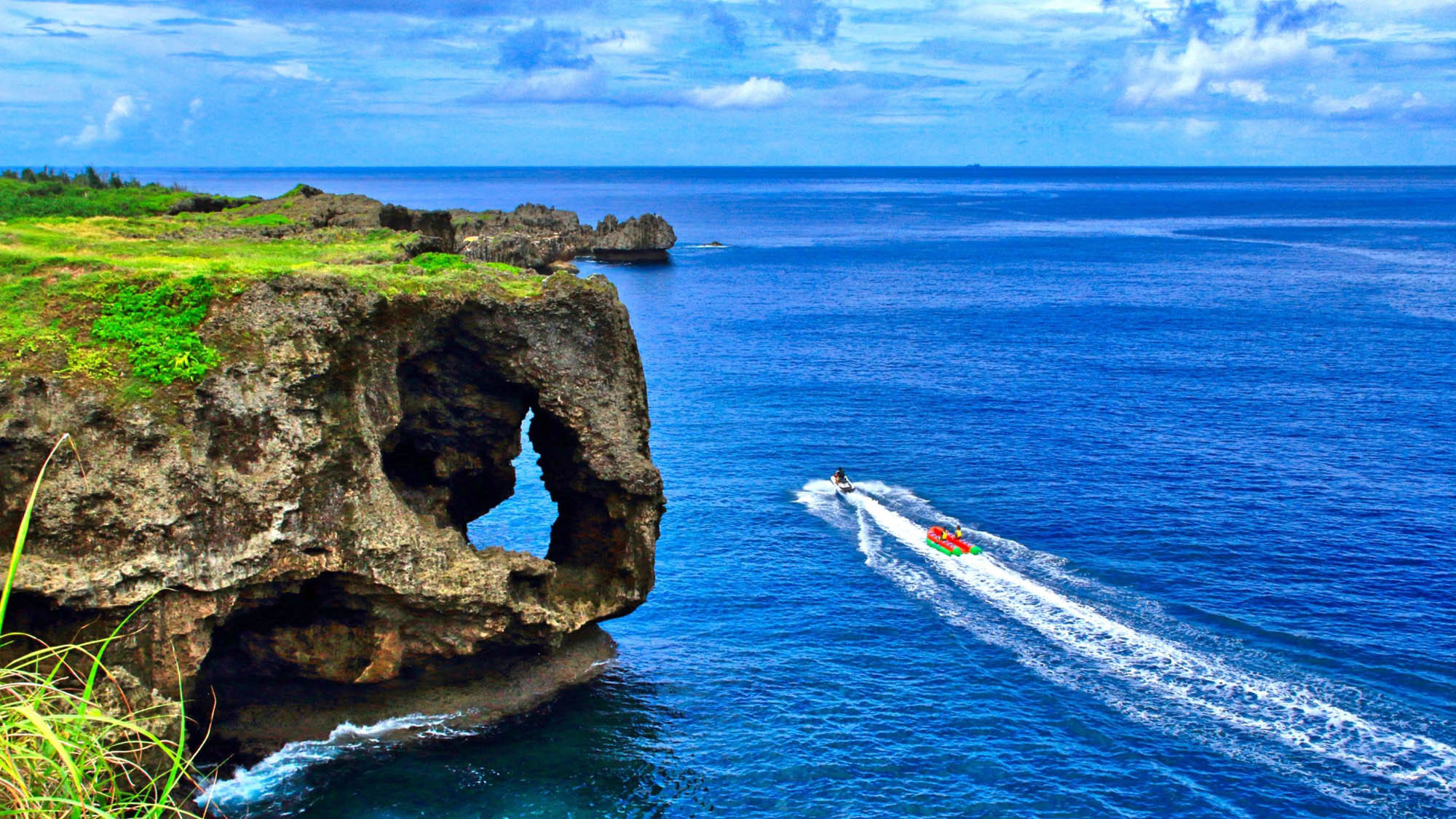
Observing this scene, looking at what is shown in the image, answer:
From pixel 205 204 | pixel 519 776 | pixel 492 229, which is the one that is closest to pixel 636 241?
pixel 492 229

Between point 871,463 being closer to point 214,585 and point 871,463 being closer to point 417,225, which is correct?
point 417,225

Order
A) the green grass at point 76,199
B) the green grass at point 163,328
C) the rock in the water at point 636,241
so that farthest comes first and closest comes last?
the rock in the water at point 636,241 → the green grass at point 76,199 → the green grass at point 163,328

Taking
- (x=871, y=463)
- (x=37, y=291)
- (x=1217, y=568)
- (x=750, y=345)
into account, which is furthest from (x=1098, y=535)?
(x=750, y=345)

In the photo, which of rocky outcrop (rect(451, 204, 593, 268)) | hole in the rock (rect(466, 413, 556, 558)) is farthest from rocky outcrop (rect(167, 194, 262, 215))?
rocky outcrop (rect(451, 204, 593, 268))

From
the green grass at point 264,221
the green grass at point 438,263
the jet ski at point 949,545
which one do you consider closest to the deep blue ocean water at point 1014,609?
the jet ski at point 949,545

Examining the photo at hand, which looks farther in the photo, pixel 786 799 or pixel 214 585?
pixel 786 799

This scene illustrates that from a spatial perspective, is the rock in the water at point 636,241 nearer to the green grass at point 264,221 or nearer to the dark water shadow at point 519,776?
the green grass at point 264,221
